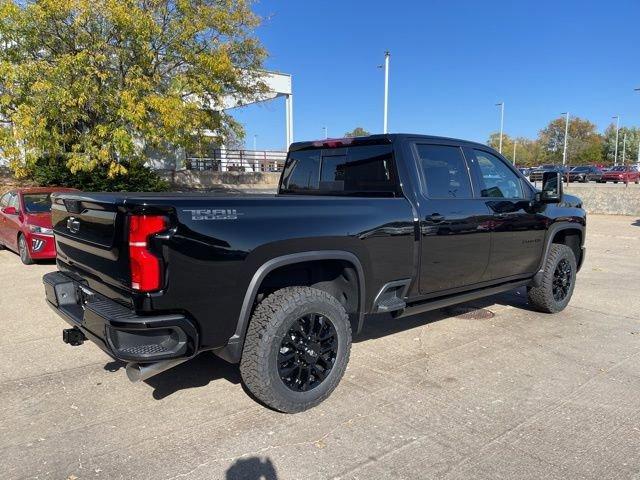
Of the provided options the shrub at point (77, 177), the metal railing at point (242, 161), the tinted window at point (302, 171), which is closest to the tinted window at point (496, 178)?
the tinted window at point (302, 171)

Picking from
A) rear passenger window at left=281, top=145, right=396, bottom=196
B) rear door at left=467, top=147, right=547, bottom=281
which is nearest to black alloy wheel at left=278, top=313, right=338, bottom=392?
rear passenger window at left=281, top=145, right=396, bottom=196

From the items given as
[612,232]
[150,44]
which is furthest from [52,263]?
[612,232]

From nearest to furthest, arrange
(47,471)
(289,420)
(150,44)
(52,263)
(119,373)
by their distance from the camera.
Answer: (47,471)
(289,420)
(119,373)
(52,263)
(150,44)

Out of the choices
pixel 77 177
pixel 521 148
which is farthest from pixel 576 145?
pixel 77 177

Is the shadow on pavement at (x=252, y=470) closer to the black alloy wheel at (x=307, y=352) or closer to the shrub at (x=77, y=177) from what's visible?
the black alloy wheel at (x=307, y=352)

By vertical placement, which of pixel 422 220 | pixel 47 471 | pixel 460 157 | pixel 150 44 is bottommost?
pixel 47 471

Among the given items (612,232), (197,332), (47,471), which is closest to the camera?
(47,471)

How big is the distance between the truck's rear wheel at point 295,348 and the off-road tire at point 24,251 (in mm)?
7161

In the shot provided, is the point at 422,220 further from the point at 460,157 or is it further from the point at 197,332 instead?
the point at 197,332

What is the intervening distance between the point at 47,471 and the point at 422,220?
120 inches

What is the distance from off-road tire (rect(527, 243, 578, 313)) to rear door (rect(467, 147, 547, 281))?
0.30m

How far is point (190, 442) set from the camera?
3.04 m

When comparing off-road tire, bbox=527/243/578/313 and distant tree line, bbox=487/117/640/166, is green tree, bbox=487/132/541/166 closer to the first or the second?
distant tree line, bbox=487/117/640/166

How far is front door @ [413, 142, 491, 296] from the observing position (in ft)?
13.7
